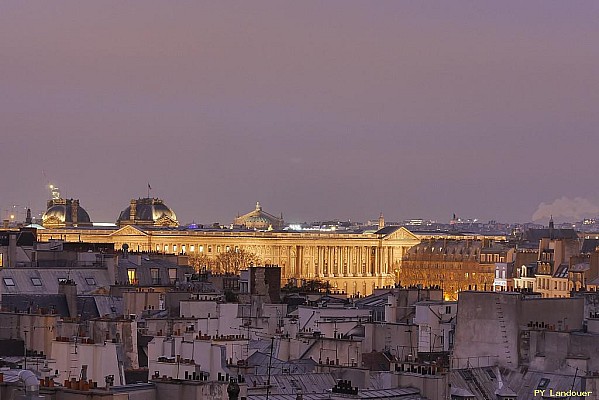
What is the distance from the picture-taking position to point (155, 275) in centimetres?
8862

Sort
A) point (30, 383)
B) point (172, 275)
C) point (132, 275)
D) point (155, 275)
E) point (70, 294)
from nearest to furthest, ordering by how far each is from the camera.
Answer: point (30, 383), point (70, 294), point (132, 275), point (155, 275), point (172, 275)

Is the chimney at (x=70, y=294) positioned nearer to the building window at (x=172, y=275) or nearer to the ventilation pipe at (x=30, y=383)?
the building window at (x=172, y=275)

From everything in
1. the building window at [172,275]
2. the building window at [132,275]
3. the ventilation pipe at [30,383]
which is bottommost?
the ventilation pipe at [30,383]

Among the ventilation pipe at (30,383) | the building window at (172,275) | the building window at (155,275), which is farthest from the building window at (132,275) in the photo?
the ventilation pipe at (30,383)

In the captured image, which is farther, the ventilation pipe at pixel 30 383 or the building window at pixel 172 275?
the building window at pixel 172 275

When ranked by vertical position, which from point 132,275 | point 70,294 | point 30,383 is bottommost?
point 30,383

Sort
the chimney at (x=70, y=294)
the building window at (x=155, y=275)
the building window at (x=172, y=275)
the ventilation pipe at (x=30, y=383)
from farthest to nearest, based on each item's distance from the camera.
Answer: the building window at (x=172, y=275)
the building window at (x=155, y=275)
the chimney at (x=70, y=294)
the ventilation pipe at (x=30, y=383)

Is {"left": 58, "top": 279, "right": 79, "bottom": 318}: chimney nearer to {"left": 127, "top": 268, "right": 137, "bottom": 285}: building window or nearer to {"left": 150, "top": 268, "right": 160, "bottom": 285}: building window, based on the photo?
{"left": 127, "top": 268, "right": 137, "bottom": 285}: building window

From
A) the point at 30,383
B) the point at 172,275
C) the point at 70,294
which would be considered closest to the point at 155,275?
the point at 172,275

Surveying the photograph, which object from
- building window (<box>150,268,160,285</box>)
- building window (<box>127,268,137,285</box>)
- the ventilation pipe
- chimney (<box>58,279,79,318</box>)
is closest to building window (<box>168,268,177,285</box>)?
building window (<box>150,268,160,285</box>)

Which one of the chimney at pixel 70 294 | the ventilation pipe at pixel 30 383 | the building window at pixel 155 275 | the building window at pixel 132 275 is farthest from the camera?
the building window at pixel 155 275

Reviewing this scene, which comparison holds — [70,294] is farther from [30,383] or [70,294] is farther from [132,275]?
[30,383]

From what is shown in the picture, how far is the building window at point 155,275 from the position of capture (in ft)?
280

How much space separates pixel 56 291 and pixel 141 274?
13068mm
